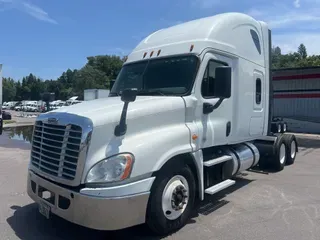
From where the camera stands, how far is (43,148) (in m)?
4.46

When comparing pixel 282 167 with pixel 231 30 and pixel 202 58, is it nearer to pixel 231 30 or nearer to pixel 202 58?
pixel 231 30

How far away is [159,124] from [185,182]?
97 cm

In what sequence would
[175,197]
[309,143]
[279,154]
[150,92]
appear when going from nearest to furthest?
[175,197] < [150,92] < [279,154] < [309,143]

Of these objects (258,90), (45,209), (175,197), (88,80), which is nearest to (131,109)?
(175,197)

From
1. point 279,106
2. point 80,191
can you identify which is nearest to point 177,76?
point 80,191

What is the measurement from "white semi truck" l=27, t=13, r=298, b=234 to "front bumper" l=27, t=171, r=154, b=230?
1 cm

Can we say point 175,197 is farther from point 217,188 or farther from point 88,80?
point 88,80

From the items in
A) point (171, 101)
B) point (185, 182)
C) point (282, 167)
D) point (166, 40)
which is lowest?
point (282, 167)

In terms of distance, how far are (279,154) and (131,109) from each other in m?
6.02

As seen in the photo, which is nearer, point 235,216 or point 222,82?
point 222,82

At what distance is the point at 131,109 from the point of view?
434cm

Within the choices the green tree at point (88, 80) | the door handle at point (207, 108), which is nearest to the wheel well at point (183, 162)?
the door handle at point (207, 108)

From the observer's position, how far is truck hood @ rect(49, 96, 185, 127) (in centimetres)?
407

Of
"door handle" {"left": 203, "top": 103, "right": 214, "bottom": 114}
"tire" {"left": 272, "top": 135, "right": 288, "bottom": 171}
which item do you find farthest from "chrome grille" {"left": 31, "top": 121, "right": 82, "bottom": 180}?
"tire" {"left": 272, "top": 135, "right": 288, "bottom": 171}
